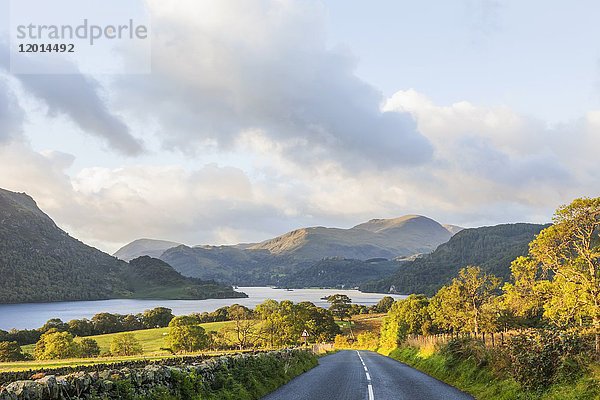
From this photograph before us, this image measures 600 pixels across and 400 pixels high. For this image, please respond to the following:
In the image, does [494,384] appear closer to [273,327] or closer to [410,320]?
[410,320]

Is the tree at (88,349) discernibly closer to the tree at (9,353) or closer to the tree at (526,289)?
the tree at (9,353)

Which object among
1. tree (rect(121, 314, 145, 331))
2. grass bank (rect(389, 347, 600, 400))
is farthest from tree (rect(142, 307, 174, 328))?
grass bank (rect(389, 347, 600, 400))

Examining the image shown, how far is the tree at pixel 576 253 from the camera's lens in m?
23.2

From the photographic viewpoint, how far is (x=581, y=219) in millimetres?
24594

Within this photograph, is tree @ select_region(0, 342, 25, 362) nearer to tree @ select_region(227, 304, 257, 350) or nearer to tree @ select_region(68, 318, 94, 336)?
tree @ select_region(227, 304, 257, 350)

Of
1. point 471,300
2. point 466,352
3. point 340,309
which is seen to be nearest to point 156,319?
point 340,309

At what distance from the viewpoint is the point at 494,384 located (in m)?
17.7

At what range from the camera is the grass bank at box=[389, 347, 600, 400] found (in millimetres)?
12836

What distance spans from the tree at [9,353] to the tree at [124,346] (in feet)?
62.1

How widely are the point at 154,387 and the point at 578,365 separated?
12.7 meters

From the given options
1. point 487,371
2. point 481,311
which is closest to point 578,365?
point 487,371

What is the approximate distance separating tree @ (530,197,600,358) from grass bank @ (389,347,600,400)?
649 cm

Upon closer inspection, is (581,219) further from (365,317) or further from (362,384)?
(365,317)

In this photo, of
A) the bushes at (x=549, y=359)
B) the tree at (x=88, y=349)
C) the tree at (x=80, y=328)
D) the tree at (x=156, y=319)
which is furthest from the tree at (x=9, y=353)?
the bushes at (x=549, y=359)
